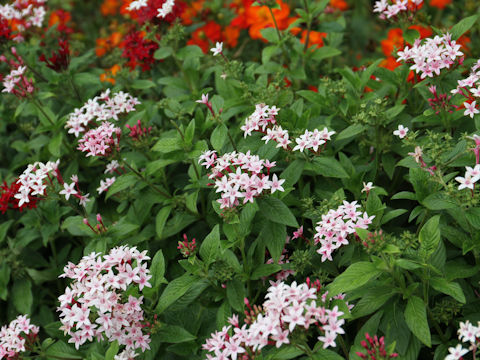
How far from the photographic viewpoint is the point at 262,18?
3.78 metres

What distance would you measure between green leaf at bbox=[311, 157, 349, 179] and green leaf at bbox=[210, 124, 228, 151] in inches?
16.4

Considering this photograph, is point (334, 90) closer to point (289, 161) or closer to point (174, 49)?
point (289, 161)

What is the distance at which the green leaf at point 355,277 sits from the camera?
1.78 m

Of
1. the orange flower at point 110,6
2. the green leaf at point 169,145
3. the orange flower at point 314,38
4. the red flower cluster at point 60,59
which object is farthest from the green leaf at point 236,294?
the orange flower at point 110,6

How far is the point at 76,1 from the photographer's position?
232 inches

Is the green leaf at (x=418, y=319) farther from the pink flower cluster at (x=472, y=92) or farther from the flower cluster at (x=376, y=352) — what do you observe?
the pink flower cluster at (x=472, y=92)

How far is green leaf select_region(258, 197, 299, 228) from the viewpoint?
2066 mm

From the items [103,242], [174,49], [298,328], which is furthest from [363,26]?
[298,328]

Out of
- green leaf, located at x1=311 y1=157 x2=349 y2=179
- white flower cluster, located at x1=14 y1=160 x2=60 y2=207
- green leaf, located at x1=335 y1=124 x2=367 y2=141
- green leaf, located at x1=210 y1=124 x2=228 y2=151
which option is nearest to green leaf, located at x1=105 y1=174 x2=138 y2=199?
white flower cluster, located at x1=14 y1=160 x2=60 y2=207

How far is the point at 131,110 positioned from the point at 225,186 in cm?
111

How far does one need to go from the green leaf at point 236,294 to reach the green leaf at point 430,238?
2.36 ft

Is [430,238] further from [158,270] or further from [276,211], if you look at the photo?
[158,270]

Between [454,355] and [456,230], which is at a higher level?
[454,355]

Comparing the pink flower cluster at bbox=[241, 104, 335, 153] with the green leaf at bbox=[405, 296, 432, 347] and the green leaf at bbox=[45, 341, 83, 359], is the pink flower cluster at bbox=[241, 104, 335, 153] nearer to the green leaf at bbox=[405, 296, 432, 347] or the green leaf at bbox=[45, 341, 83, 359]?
the green leaf at bbox=[405, 296, 432, 347]
